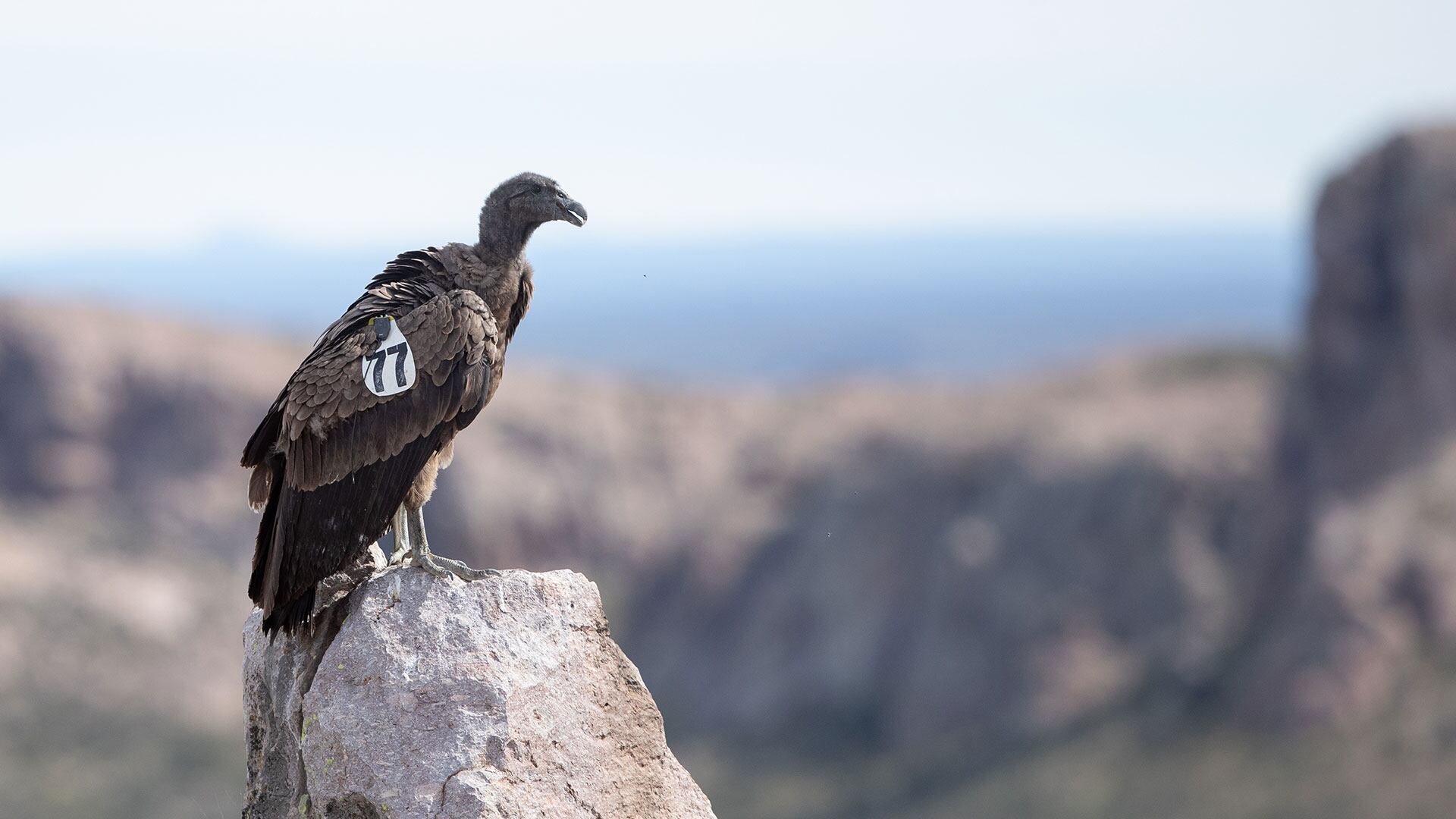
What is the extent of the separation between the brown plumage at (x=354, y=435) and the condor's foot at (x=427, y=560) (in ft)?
0.25

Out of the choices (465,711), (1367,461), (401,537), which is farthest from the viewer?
(1367,461)

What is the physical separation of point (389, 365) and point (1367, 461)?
5209 centimetres

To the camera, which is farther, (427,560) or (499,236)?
(499,236)

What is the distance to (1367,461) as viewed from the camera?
55938 millimetres

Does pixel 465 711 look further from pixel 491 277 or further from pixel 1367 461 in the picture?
pixel 1367 461

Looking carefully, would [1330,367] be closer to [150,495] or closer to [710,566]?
[710,566]

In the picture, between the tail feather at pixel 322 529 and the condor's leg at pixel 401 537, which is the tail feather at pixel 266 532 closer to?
the tail feather at pixel 322 529

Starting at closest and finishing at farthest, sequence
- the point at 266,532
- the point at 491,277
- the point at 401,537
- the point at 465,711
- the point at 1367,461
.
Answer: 1. the point at 465,711
2. the point at 266,532
3. the point at 401,537
4. the point at 491,277
5. the point at 1367,461

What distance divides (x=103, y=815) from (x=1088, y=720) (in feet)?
113

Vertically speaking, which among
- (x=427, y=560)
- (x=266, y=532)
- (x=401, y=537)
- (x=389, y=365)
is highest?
(x=389, y=365)

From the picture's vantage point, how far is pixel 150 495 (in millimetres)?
79438

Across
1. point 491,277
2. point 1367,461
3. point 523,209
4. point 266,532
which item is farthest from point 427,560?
point 1367,461

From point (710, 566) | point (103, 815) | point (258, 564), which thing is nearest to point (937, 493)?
point (710, 566)

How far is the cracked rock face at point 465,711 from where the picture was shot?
9.50 metres
